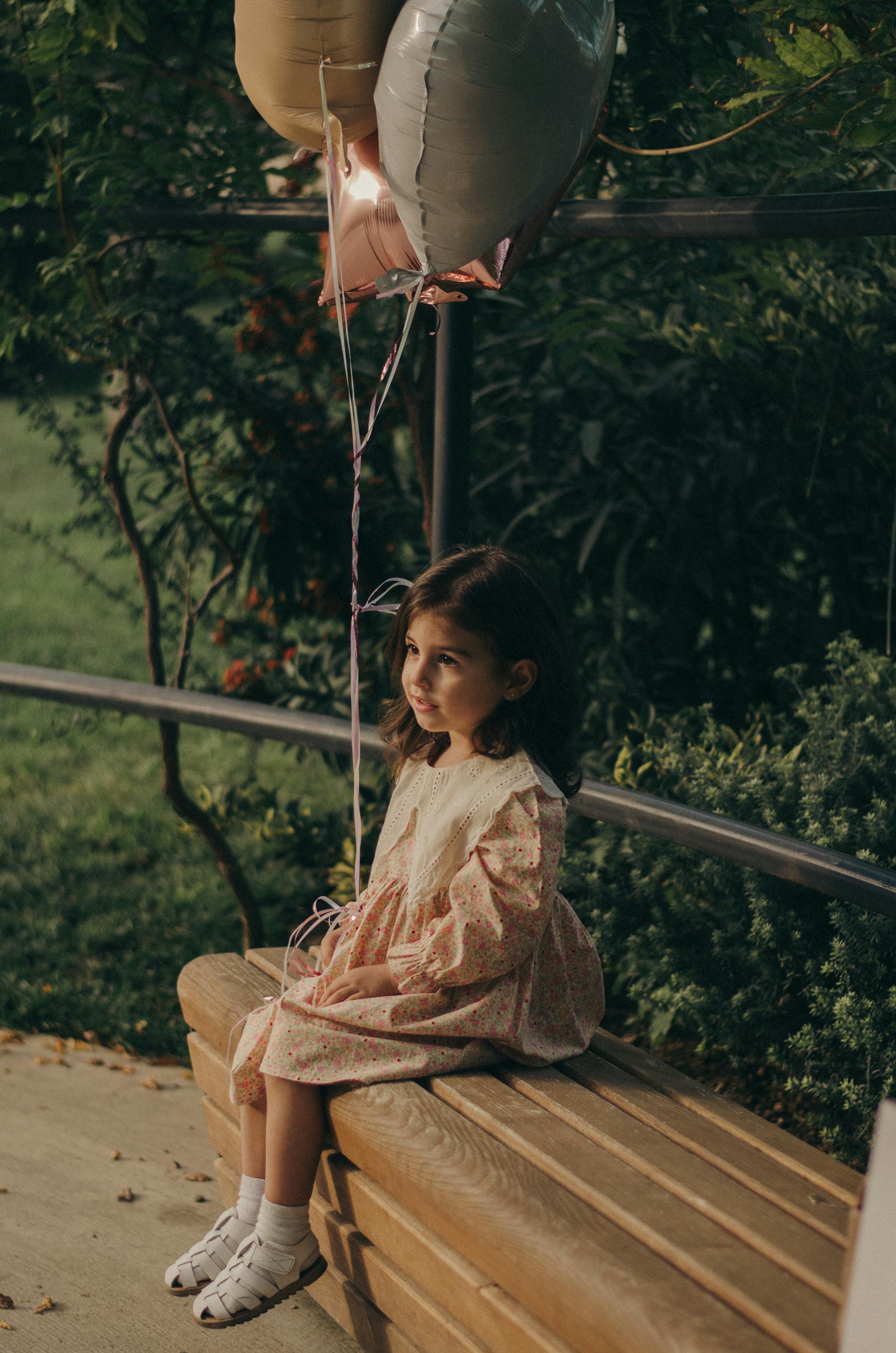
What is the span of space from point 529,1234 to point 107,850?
11.0 feet

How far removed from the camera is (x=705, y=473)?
389 cm

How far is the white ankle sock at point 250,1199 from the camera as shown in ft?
6.60

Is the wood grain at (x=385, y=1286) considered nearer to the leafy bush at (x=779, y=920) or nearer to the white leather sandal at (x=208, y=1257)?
the white leather sandal at (x=208, y=1257)

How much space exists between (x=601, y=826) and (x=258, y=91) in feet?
6.09

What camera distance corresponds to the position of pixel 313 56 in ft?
6.38

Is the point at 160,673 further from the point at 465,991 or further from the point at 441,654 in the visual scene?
the point at 465,991

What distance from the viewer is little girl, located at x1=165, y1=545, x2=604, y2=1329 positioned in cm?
192

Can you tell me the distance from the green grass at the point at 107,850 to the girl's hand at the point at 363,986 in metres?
1.45

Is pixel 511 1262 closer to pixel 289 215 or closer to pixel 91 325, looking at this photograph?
pixel 289 215

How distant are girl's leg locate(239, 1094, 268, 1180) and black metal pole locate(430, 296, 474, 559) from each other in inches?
40.6

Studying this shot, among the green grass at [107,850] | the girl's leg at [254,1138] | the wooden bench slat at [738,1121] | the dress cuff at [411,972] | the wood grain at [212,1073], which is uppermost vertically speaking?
the dress cuff at [411,972]

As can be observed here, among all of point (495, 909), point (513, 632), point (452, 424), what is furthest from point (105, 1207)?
point (452, 424)

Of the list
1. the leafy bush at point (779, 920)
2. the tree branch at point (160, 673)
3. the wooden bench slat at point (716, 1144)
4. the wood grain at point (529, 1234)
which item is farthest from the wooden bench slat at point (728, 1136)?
the tree branch at point (160, 673)

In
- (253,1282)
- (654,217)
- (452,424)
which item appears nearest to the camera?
(253,1282)
